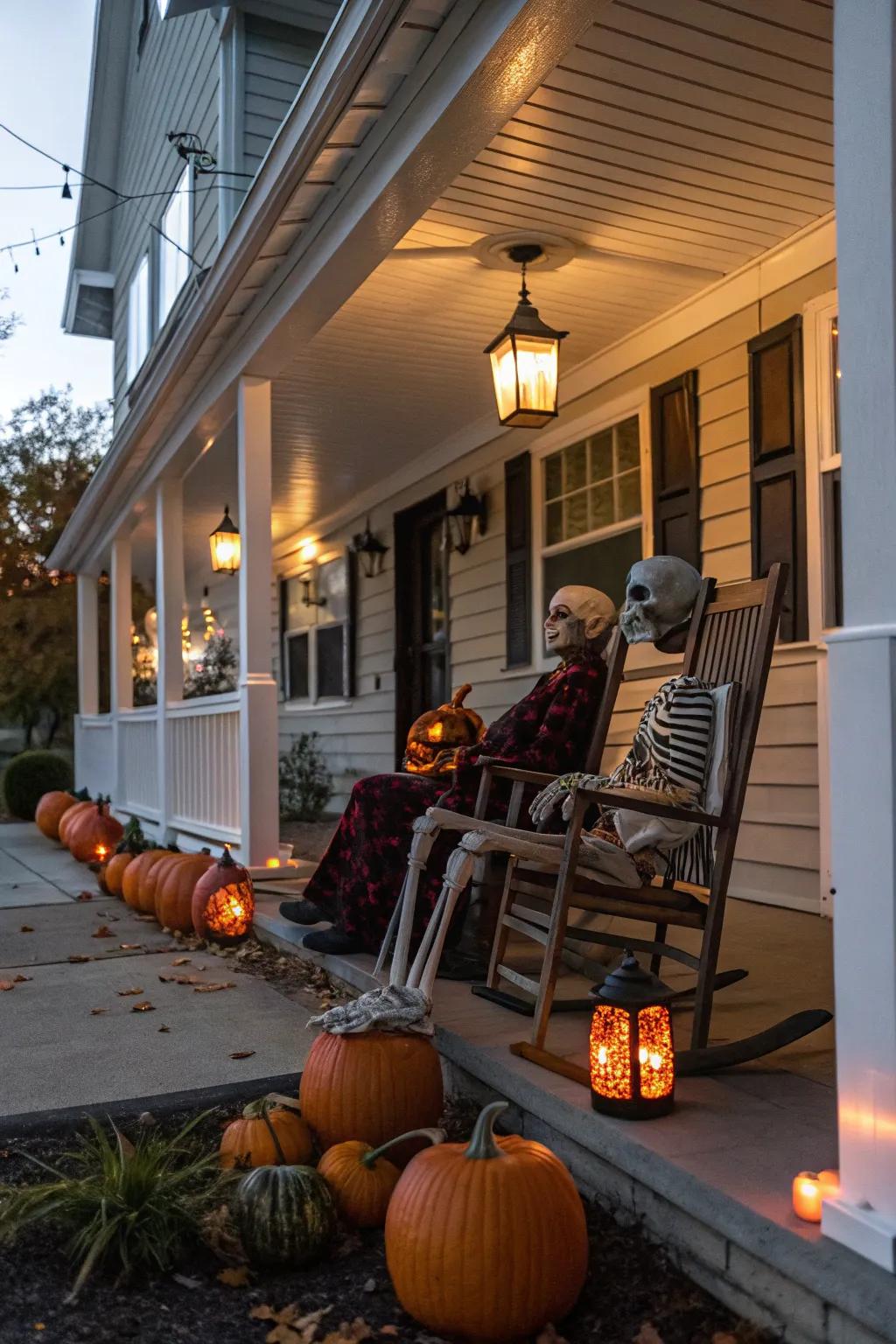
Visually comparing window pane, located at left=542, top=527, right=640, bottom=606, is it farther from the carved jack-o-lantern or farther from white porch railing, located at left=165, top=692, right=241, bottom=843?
white porch railing, located at left=165, top=692, right=241, bottom=843

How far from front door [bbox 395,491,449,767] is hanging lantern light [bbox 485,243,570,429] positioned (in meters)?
3.13

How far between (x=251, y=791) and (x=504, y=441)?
8.32 feet

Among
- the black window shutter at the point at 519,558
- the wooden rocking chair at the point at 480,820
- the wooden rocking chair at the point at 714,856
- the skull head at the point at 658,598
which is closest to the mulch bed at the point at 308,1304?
the wooden rocking chair at the point at 714,856

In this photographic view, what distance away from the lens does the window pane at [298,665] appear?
34.0ft

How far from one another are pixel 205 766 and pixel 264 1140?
13.6ft

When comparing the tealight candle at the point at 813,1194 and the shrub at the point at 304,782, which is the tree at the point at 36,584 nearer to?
the shrub at the point at 304,782

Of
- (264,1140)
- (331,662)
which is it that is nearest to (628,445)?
(264,1140)

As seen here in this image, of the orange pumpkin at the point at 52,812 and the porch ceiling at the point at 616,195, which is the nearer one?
the porch ceiling at the point at 616,195

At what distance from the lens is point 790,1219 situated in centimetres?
169

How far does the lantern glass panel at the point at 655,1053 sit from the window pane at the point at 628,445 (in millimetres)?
3701

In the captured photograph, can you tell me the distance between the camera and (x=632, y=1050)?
2105 millimetres

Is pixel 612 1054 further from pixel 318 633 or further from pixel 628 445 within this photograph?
pixel 318 633

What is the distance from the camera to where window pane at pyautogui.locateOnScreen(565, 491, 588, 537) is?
19.2 feet

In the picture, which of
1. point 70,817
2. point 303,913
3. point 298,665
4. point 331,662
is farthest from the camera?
point 298,665
